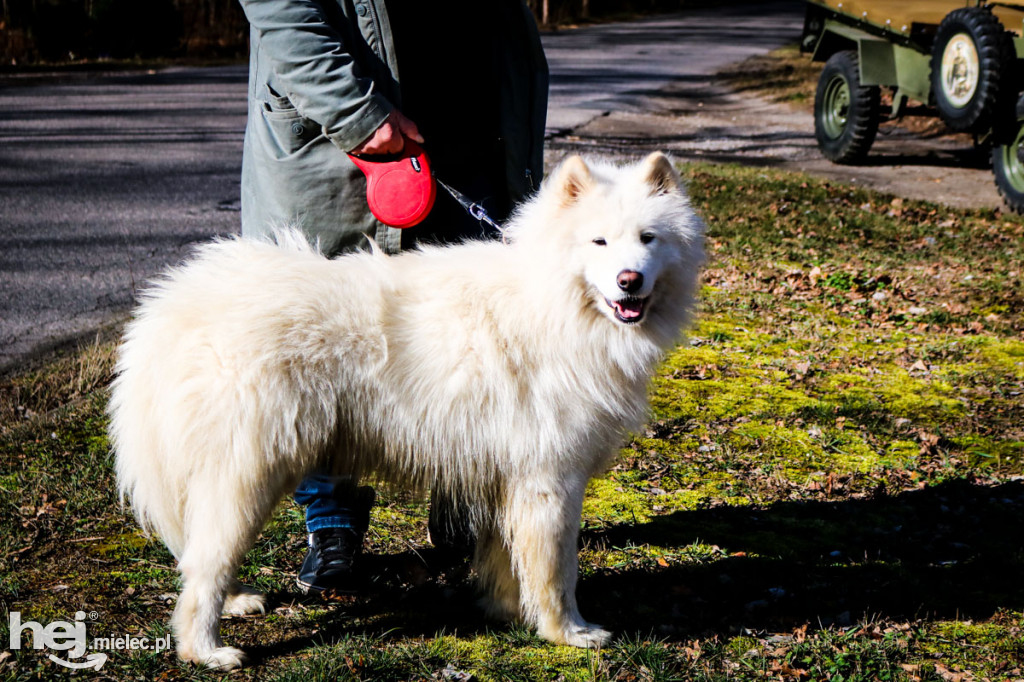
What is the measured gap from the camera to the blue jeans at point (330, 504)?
3301 millimetres

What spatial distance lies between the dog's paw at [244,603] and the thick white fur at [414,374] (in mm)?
290

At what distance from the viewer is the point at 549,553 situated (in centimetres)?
286

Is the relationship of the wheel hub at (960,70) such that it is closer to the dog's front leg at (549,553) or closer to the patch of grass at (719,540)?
the patch of grass at (719,540)

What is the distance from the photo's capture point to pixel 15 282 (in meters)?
6.23

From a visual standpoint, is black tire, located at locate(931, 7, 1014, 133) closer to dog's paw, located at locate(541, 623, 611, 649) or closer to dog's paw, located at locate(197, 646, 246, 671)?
dog's paw, located at locate(541, 623, 611, 649)

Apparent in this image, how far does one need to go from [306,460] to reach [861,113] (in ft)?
32.2

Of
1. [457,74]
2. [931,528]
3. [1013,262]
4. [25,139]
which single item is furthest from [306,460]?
[25,139]

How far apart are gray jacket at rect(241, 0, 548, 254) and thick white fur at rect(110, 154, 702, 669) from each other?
24 cm

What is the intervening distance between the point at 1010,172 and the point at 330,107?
8.17 metres

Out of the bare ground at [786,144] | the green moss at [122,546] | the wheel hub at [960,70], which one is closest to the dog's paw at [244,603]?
the green moss at [122,546]

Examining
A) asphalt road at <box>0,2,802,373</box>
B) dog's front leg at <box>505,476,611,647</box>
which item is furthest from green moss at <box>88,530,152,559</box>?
asphalt road at <box>0,2,802,373</box>

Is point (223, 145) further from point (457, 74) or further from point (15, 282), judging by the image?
point (457, 74)

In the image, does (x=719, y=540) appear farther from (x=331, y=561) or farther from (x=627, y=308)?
(x=331, y=561)

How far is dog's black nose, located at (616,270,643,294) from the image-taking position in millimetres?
2619
